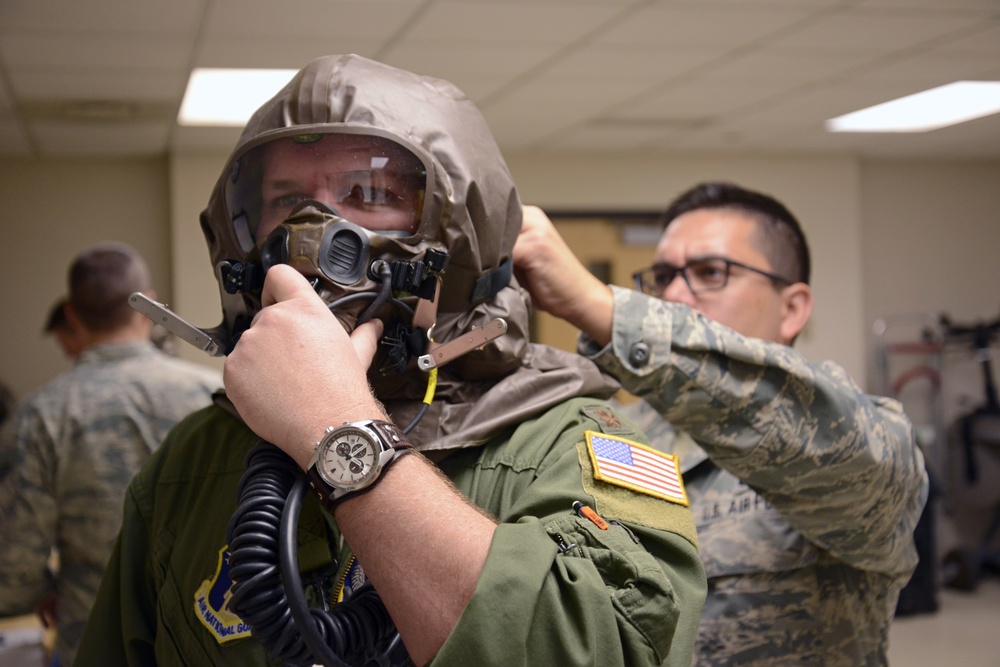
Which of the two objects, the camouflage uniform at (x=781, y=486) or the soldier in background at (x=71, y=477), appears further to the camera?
the soldier in background at (x=71, y=477)

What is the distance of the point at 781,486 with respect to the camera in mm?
1501

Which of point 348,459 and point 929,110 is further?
point 929,110

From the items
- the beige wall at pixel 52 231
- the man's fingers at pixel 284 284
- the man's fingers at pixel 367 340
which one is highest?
the beige wall at pixel 52 231

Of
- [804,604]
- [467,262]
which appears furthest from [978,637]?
[467,262]

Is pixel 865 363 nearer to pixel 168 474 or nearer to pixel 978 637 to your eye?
pixel 978 637

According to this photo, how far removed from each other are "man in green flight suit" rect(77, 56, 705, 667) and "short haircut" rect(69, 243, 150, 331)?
1852mm

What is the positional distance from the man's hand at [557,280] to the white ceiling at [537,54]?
2.58 meters

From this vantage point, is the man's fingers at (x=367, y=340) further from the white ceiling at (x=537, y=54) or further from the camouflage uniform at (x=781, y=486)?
the white ceiling at (x=537, y=54)

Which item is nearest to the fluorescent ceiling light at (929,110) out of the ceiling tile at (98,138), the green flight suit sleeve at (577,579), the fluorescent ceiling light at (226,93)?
the fluorescent ceiling light at (226,93)

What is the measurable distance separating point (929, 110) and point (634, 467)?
5.57m

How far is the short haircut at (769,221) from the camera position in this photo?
6.66 feet

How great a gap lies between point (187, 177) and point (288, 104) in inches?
228

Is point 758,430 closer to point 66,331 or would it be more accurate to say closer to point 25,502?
point 25,502

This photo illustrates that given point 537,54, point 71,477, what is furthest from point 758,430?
point 537,54
